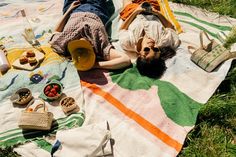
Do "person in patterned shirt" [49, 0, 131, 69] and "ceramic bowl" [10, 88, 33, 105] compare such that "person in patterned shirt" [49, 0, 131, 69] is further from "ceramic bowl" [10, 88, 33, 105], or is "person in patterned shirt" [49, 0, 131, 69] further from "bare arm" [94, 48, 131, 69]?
"ceramic bowl" [10, 88, 33, 105]

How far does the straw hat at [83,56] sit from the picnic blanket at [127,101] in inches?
4.4

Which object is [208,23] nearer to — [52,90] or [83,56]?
[83,56]

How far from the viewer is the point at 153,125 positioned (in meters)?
3.26

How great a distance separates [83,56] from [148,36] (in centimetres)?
92

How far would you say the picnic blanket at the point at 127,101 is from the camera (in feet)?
10.3

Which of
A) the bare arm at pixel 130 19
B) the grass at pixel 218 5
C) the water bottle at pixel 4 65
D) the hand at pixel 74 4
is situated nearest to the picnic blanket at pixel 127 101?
the water bottle at pixel 4 65

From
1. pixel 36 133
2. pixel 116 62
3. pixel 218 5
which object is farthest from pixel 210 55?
pixel 36 133

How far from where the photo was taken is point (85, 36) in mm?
4102

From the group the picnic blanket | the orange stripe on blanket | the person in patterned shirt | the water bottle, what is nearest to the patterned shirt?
the person in patterned shirt

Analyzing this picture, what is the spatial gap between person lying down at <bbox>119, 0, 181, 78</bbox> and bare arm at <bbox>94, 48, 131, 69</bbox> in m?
0.17

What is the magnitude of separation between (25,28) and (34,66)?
86 centimetres

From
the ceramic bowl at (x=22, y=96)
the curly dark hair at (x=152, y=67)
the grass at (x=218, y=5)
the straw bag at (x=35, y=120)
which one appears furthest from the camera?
the grass at (x=218, y=5)

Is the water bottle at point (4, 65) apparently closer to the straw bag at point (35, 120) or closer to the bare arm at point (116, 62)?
the straw bag at point (35, 120)

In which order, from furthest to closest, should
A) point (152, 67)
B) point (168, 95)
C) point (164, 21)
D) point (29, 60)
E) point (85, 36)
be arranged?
point (164, 21), point (85, 36), point (29, 60), point (152, 67), point (168, 95)
